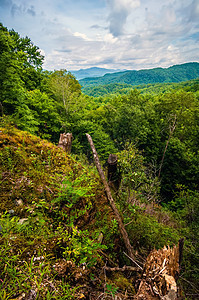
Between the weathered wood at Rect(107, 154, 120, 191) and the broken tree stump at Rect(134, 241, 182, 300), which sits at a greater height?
the weathered wood at Rect(107, 154, 120, 191)

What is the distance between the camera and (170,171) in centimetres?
1934

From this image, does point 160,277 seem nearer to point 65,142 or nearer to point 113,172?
point 113,172

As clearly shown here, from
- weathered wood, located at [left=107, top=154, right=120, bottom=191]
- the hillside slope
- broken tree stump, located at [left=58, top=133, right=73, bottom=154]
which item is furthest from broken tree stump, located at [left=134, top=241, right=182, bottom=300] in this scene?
broken tree stump, located at [left=58, top=133, right=73, bottom=154]

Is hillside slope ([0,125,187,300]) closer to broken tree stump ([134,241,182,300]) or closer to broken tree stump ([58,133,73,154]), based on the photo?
broken tree stump ([134,241,182,300])

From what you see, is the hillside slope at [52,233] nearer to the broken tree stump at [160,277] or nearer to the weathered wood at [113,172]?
the broken tree stump at [160,277]

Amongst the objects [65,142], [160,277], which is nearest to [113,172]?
[65,142]

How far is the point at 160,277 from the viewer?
Answer: 5.85ft

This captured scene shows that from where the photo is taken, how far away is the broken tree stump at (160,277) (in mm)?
1629

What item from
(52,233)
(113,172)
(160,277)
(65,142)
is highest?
(65,142)

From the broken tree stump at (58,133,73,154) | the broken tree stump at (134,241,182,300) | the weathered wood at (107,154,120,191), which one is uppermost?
the broken tree stump at (58,133,73,154)

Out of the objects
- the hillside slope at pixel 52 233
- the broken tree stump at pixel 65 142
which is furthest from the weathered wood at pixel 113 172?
the broken tree stump at pixel 65 142

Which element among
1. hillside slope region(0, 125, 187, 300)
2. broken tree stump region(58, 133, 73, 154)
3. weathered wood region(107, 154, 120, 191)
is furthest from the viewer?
broken tree stump region(58, 133, 73, 154)

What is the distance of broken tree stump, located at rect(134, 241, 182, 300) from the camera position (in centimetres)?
163

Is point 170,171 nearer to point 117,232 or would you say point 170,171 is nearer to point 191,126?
point 191,126
